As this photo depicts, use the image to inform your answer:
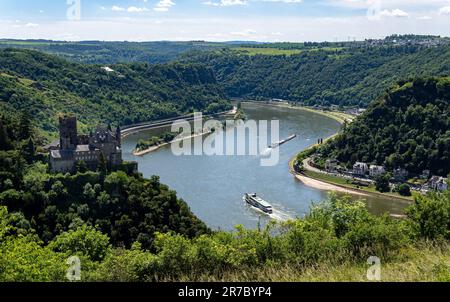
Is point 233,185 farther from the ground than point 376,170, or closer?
closer

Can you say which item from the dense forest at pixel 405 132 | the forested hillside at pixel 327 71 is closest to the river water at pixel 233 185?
the dense forest at pixel 405 132

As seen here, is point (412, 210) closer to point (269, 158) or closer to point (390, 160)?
point (390, 160)

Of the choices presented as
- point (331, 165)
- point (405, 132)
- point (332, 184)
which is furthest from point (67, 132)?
point (405, 132)

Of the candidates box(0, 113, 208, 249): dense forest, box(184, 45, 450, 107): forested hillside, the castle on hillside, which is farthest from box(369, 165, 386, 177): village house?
box(184, 45, 450, 107): forested hillside

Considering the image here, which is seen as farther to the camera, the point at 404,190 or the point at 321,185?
the point at 321,185

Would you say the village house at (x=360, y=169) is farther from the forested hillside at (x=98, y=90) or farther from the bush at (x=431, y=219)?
the bush at (x=431, y=219)

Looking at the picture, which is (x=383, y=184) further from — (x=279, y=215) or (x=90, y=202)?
(x=90, y=202)

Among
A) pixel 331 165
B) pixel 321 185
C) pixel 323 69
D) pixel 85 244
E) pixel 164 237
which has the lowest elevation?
pixel 321 185
